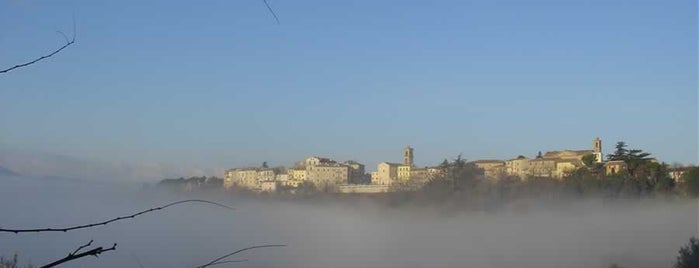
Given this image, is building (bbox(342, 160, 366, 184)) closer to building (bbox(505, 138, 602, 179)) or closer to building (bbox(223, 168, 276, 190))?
building (bbox(223, 168, 276, 190))

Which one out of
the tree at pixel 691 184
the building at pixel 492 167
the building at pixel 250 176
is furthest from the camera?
the building at pixel 250 176

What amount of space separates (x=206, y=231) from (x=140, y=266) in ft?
104

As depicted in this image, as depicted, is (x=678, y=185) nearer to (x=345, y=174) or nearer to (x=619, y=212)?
(x=619, y=212)

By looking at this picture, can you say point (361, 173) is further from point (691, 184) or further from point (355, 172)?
point (691, 184)

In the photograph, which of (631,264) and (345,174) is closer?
(631,264)

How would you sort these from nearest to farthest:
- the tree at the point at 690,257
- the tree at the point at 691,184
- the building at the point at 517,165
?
the tree at the point at 690,257
the tree at the point at 691,184
the building at the point at 517,165

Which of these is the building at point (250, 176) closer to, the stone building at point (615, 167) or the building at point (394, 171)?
the building at point (394, 171)

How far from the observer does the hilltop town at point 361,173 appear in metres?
37.2

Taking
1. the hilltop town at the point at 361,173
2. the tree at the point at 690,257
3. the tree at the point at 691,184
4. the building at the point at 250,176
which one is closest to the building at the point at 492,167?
the hilltop town at the point at 361,173

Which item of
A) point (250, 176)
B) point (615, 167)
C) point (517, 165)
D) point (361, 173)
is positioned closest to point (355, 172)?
point (361, 173)

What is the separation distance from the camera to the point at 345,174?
150 feet

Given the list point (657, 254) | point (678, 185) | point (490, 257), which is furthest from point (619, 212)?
point (657, 254)

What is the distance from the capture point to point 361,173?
47.1 meters

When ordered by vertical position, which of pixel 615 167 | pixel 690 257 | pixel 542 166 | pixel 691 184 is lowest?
pixel 690 257
